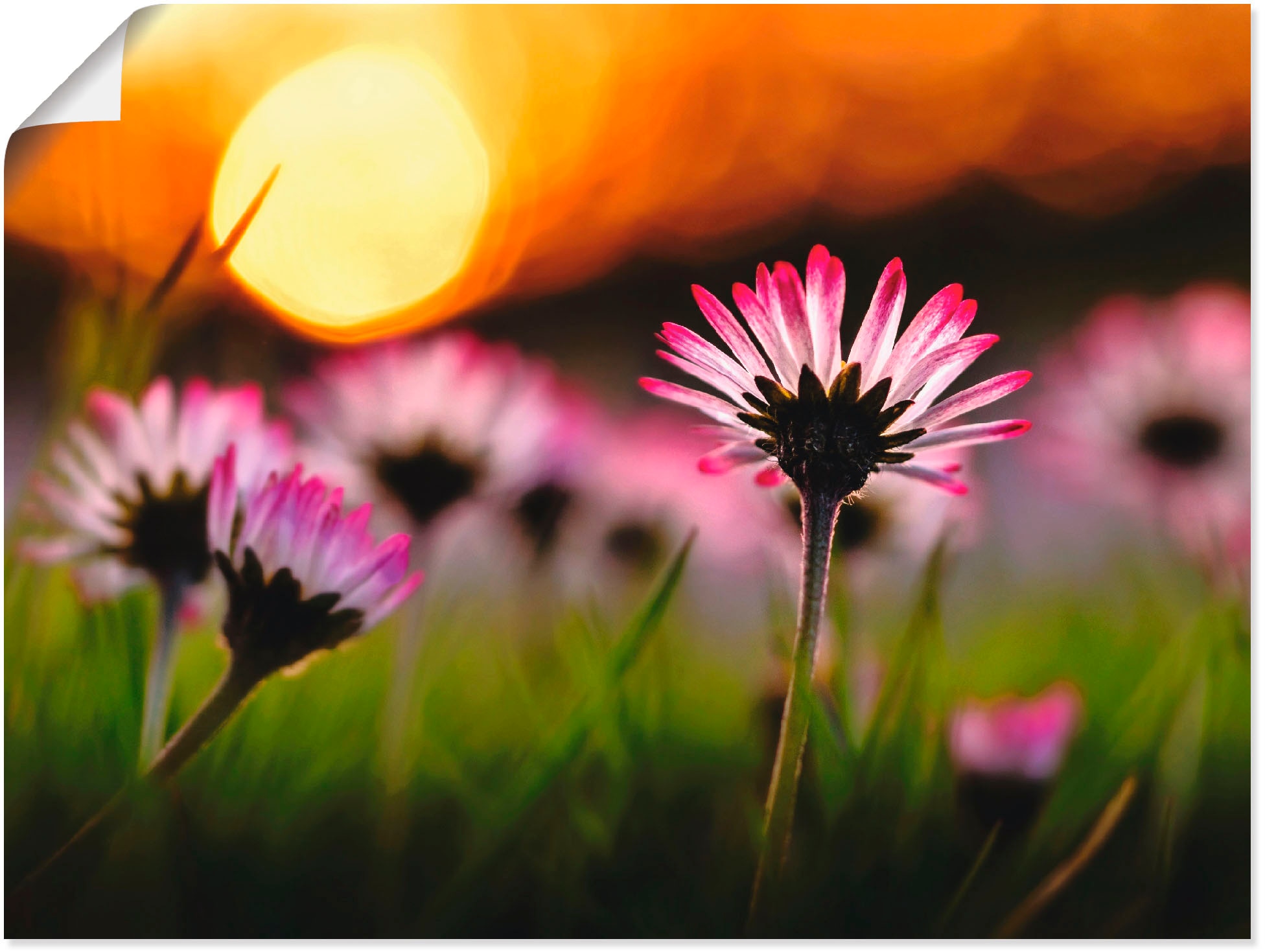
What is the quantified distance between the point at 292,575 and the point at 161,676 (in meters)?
0.18

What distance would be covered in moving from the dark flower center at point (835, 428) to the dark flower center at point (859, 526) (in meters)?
0.25

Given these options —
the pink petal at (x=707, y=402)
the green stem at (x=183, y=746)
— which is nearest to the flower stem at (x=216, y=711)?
the green stem at (x=183, y=746)

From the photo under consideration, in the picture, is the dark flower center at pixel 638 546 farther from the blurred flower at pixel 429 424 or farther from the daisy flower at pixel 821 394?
the daisy flower at pixel 821 394

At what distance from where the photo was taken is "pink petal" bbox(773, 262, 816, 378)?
1.50 ft

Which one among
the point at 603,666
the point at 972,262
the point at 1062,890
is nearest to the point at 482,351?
the point at 603,666

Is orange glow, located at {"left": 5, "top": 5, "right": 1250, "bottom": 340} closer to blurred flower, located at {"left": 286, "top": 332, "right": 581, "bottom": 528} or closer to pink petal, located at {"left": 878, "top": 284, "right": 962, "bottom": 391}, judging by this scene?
blurred flower, located at {"left": 286, "top": 332, "right": 581, "bottom": 528}

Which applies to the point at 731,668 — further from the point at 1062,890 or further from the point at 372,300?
the point at 372,300

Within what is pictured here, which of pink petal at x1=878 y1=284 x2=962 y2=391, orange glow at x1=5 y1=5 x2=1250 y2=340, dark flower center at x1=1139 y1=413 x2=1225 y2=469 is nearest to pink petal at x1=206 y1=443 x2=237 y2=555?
orange glow at x1=5 y1=5 x2=1250 y2=340

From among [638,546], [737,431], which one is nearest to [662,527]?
[638,546]

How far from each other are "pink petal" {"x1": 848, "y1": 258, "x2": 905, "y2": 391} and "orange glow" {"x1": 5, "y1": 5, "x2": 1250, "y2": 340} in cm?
26

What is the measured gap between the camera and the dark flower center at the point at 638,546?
75 cm

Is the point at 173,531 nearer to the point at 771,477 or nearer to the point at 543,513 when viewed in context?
the point at 543,513

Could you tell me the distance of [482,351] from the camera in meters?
0.74

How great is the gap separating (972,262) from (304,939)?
65 cm
